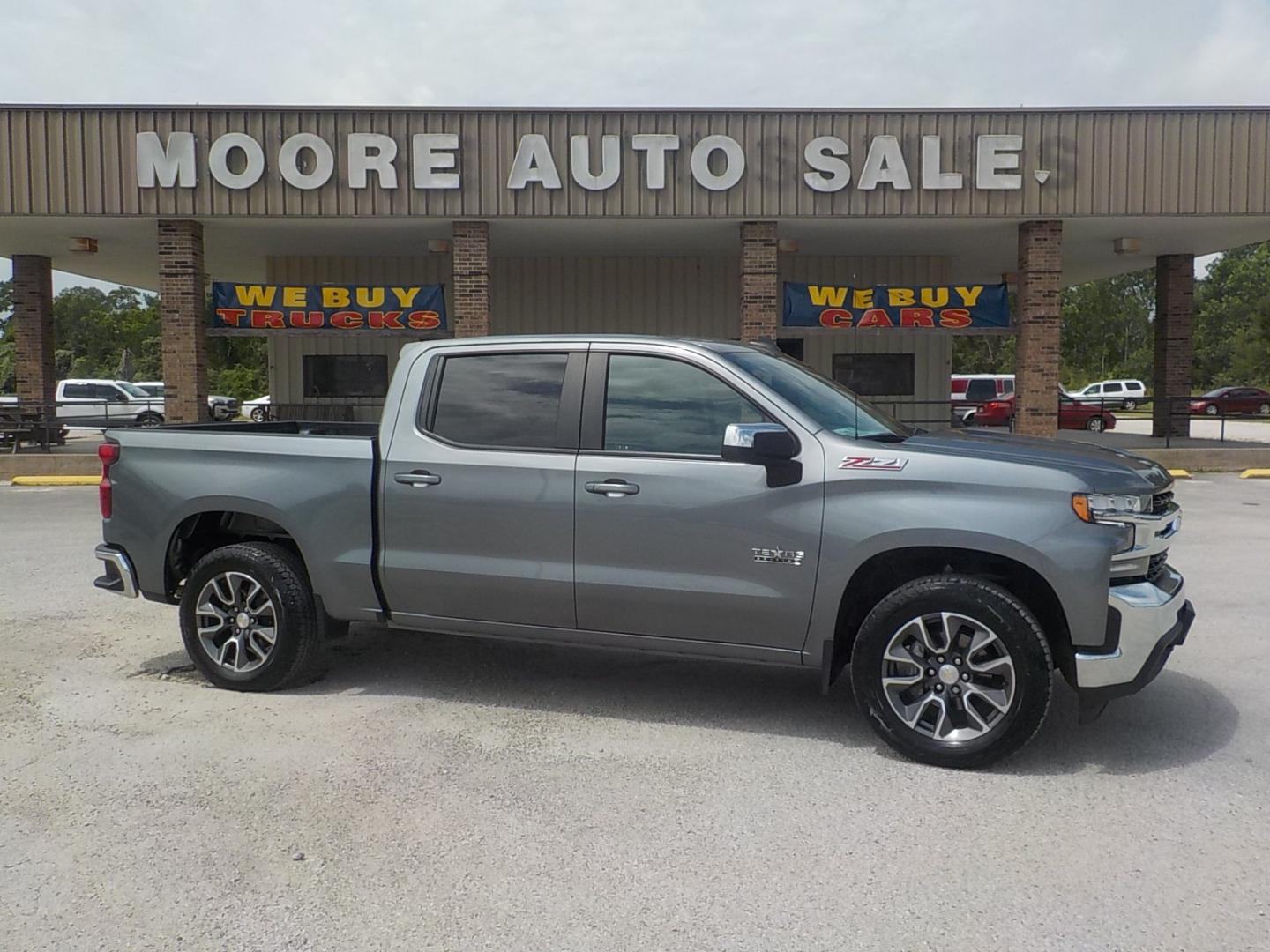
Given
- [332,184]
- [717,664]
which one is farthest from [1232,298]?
[717,664]

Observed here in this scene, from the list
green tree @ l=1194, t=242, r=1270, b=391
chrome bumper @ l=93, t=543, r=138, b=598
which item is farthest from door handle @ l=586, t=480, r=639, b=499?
green tree @ l=1194, t=242, r=1270, b=391

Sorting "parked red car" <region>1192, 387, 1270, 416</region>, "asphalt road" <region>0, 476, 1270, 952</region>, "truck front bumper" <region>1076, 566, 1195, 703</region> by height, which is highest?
"parked red car" <region>1192, 387, 1270, 416</region>

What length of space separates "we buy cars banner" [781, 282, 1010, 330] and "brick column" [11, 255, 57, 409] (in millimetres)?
13890

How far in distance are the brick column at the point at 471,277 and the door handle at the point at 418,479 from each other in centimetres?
1179

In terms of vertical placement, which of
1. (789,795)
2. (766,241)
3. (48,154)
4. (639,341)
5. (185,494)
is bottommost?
(789,795)

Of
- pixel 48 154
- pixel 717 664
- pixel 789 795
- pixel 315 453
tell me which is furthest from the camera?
pixel 48 154

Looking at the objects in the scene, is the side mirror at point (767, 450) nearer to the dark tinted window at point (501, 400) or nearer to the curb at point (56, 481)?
the dark tinted window at point (501, 400)

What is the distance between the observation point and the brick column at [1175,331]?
21.4 meters

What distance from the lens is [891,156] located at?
16.0 m

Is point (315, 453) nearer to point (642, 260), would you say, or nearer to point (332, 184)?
point (332, 184)

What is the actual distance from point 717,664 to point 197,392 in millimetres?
13303

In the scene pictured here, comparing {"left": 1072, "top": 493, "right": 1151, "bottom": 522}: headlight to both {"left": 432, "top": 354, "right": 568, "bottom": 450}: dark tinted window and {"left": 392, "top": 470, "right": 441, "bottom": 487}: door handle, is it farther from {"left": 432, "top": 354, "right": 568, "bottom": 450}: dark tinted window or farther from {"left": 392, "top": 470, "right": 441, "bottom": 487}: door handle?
{"left": 392, "top": 470, "right": 441, "bottom": 487}: door handle

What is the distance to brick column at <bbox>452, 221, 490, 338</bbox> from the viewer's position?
54.6 feet

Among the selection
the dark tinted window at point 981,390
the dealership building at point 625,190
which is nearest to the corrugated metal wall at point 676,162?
the dealership building at point 625,190
